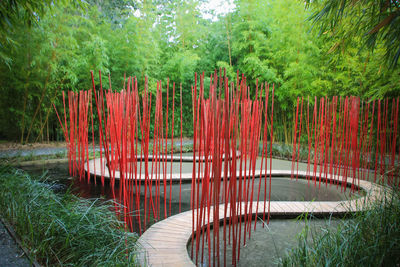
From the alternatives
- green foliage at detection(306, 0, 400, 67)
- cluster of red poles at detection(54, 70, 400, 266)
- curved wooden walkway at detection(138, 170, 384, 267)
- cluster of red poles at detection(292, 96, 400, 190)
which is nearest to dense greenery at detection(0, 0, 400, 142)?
cluster of red poles at detection(292, 96, 400, 190)

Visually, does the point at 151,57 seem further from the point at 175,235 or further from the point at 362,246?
the point at 362,246

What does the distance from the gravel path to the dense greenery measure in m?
3.92

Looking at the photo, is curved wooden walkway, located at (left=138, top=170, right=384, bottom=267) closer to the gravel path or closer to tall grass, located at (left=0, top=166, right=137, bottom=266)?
tall grass, located at (left=0, top=166, right=137, bottom=266)

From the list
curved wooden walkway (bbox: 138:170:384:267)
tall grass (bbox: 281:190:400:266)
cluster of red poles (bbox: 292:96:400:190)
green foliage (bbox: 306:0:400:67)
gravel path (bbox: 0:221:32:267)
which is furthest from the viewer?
cluster of red poles (bbox: 292:96:400:190)

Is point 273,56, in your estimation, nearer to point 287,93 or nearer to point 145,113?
point 287,93

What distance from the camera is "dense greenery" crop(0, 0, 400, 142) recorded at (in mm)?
4855

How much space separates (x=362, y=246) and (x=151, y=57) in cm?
641

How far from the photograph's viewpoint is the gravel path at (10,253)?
1.21 meters

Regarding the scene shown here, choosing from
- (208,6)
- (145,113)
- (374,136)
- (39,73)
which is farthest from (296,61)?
(208,6)

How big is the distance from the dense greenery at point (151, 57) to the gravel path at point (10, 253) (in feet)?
12.9

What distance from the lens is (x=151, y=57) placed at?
22.1ft

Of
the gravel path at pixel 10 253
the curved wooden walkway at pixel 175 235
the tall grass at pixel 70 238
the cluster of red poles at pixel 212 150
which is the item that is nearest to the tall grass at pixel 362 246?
the curved wooden walkway at pixel 175 235

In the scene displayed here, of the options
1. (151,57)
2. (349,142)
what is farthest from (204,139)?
(151,57)

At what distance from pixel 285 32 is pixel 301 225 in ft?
15.6
